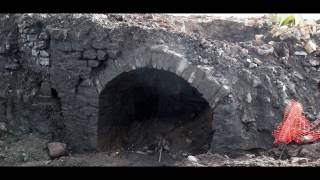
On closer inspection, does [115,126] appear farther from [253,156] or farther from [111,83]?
[253,156]

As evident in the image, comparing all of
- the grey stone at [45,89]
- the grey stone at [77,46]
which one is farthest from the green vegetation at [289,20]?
the grey stone at [45,89]

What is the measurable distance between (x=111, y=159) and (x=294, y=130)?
2.62 metres

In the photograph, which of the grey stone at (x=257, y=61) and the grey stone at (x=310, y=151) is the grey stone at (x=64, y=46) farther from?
the grey stone at (x=310, y=151)

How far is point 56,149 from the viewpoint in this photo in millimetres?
6977

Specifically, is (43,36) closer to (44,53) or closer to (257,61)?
(44,53)

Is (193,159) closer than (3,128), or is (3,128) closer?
(193,159)

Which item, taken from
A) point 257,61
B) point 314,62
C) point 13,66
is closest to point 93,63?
point 13,66

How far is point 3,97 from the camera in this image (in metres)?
7.65

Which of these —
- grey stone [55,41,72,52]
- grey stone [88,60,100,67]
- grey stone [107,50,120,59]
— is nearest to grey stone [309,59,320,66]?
grey stone [107,50,120,59]

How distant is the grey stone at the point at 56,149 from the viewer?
6919mm

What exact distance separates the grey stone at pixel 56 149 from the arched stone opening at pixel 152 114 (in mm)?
541

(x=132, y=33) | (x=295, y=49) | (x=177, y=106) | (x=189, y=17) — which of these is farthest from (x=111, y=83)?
(x=295, y=49)

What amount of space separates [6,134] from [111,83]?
2.03 meters

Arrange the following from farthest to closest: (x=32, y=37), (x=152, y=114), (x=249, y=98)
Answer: (x=152, y=114) → (x=32, y=37) → (x=249, y=98)
